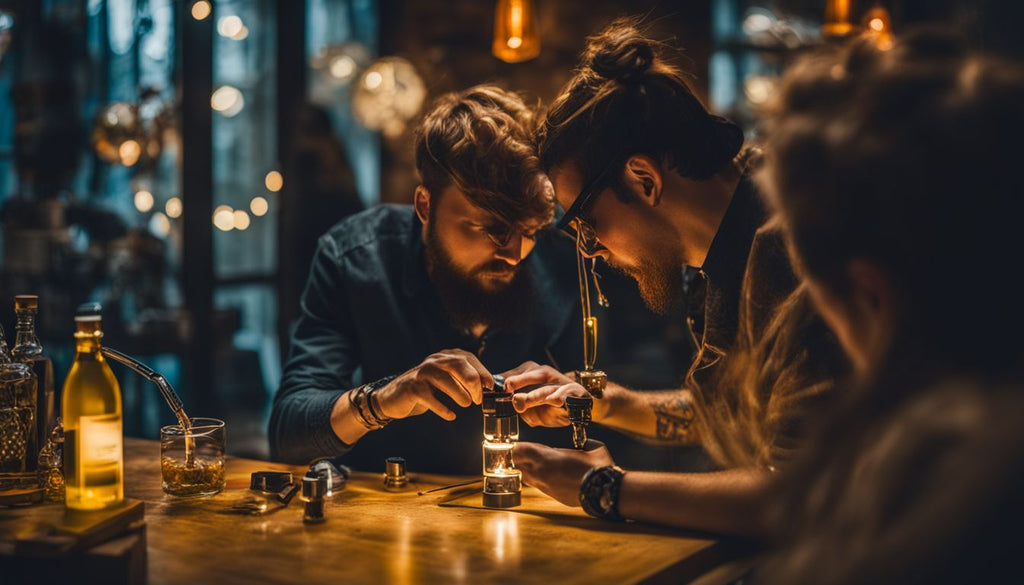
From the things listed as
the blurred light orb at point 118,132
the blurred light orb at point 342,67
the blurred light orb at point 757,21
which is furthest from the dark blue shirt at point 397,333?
the blurred light orb at point 757,21

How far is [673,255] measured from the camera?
225cm

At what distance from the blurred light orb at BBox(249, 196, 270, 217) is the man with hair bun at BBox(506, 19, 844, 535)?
12.9ft

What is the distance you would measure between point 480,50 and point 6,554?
4885mm

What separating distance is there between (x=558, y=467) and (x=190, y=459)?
820mm

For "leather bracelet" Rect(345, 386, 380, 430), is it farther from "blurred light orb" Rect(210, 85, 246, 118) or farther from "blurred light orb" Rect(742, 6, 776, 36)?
"blurred light orb" Rect(742, 6, 776, 36)

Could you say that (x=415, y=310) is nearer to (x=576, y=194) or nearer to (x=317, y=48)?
(x=576, y=194)

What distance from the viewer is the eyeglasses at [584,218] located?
7.26 feet

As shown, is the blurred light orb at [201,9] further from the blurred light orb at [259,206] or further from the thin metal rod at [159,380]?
the thin metal rod at [159,380]

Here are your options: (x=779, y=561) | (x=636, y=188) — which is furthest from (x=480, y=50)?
(x=779, y=561)

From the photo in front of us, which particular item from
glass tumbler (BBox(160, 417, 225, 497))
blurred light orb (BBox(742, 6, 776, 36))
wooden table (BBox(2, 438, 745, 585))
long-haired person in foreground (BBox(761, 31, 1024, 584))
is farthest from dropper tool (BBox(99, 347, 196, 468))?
blurred light orb (BBox(742, 6, 776, 36))

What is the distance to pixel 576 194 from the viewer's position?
89.4 inches

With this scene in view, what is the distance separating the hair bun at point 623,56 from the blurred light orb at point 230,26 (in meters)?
3.94

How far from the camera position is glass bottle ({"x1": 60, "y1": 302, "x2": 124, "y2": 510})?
1759 millimetres

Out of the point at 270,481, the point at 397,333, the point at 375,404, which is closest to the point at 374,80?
the point at 397,333
